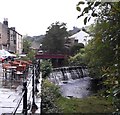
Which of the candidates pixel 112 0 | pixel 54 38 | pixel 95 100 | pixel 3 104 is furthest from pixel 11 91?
pixel 54 38

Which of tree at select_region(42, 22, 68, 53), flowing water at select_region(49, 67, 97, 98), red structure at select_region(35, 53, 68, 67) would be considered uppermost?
tree at select_region(42, 22, 68, 53)

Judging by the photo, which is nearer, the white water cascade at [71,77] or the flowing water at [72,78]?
the flowing water at [72,78]

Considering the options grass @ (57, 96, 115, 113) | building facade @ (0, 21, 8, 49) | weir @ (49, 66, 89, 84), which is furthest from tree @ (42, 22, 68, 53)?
grass @ (57, 96, 115, 113)

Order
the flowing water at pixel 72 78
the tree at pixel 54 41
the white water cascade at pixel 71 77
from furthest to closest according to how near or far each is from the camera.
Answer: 1. the tree at pixel 54 41
2. the white water cascade at pixel 71 77
3. the flowing water at pixel 72 78

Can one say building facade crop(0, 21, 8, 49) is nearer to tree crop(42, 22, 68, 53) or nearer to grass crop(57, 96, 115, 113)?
tree crop(42, 22, 68, 53)

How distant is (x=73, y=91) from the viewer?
88.9ft

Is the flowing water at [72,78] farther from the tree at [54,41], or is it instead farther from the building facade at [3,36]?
the tree at [54,41]

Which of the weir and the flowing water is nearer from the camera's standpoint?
the flowing water

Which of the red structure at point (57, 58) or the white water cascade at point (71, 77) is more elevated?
the red structure at point (57, 58)

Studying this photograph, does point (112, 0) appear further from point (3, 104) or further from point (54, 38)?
point (54, 38)

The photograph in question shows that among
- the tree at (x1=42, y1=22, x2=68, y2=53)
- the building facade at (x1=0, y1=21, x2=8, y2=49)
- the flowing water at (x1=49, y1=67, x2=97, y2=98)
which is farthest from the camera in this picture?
the tree at (x1=42, y1=22, x2=68, y2=53)

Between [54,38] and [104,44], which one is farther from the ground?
[54,38]

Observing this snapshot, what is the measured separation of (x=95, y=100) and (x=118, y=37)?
60.9 ft

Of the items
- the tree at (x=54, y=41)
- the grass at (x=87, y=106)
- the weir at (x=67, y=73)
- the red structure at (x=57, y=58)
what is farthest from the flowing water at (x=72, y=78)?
the tree at (x=54, y=41)
